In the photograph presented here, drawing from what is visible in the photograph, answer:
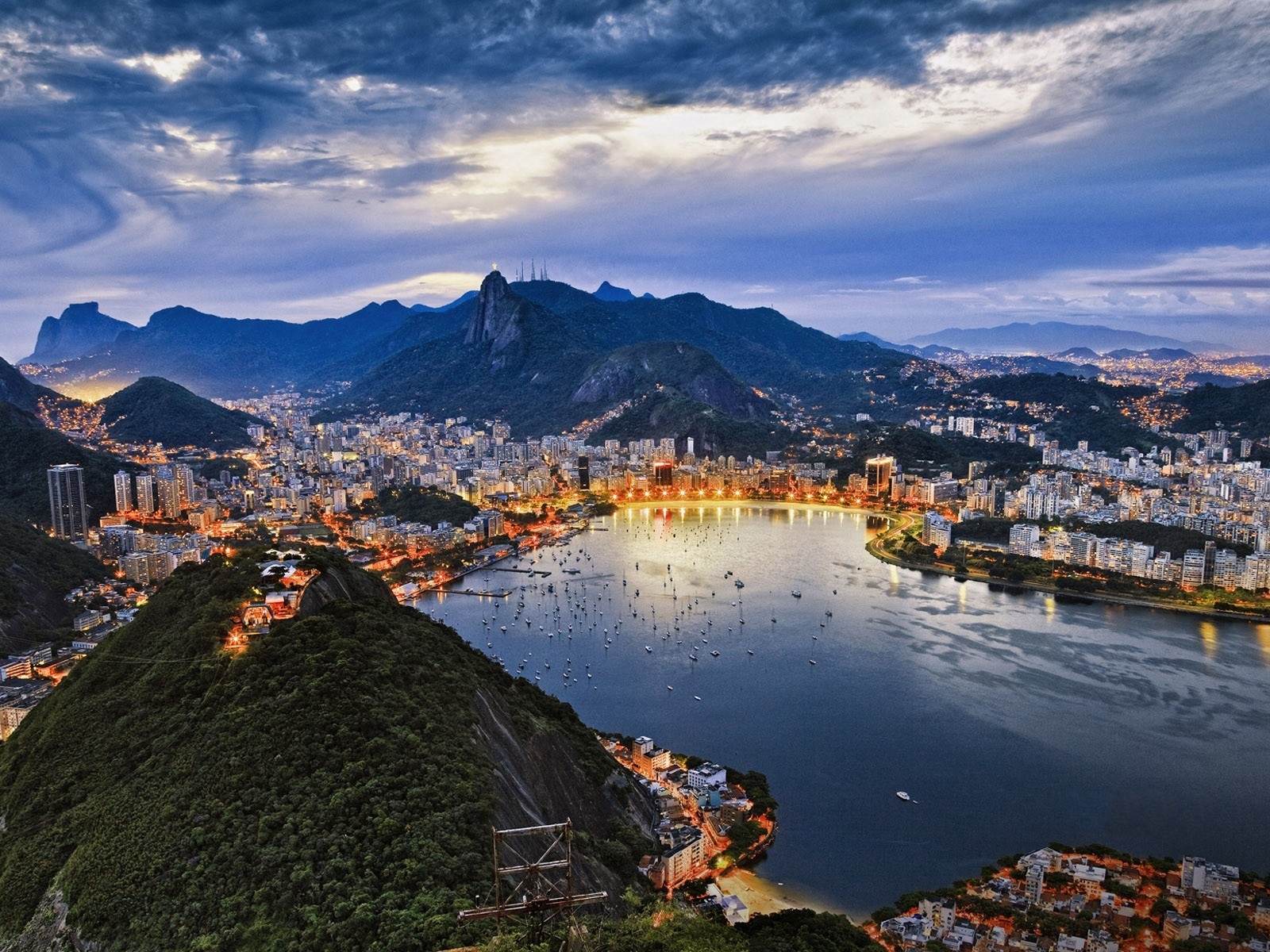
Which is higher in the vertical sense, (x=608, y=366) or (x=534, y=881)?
(x=608, y=366)

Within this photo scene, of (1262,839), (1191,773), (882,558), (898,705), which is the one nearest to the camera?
(1262,839)

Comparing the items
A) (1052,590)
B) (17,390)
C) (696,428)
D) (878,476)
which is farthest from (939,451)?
(17,390)

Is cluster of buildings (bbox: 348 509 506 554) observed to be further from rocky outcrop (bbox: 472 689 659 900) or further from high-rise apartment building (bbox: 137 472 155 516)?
rocky outcrop (bbox: 472 689 659 900)

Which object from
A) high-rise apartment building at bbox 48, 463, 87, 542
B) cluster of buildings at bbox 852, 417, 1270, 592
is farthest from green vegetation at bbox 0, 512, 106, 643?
cluster of buildings at bbox 852, 417, 1270, 592

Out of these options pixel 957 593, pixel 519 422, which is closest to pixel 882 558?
pixel 957 593

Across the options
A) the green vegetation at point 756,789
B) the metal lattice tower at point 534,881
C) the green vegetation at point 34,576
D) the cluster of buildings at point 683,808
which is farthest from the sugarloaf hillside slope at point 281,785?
the green vegetation at point 34,576

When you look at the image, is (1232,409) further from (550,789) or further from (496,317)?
(496,317)

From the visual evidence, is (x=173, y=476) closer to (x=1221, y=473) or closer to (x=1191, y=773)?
(x=1191, y=773)
